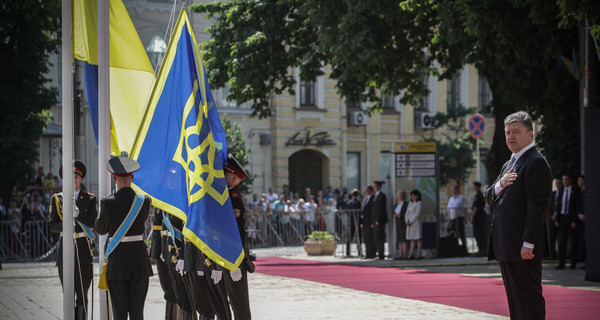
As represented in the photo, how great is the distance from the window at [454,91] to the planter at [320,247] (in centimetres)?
1993

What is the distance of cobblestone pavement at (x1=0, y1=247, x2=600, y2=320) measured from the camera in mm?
11781

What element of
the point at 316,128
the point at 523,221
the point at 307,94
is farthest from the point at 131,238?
the point at 307,94

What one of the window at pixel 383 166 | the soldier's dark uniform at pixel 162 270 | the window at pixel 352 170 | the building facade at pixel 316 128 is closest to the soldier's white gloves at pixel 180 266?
the soldier's dark uniform at pixel 162 270

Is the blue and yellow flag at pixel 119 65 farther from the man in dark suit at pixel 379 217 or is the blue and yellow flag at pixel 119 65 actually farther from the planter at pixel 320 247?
the planter at pixel 320 247

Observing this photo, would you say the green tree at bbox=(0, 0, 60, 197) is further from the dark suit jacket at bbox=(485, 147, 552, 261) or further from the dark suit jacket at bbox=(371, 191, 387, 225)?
the dark suit jacket at bbox=(485, 147, 552, 261)

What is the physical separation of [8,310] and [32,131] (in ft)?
49.3

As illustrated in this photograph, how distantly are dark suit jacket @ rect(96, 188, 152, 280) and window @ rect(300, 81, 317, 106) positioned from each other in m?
31.0

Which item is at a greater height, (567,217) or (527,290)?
(567,217)

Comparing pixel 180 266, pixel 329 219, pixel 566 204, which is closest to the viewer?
pixel 180 266

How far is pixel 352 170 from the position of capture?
135ft

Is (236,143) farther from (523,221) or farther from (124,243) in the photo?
(523,221)

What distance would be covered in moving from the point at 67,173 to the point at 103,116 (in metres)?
0.66

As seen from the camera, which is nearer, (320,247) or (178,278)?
(178,278)

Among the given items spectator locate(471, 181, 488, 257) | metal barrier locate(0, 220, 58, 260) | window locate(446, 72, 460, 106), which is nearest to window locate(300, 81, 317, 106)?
window locate(446, 72, 460, 106)
